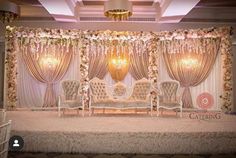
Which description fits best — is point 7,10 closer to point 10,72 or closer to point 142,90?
point 10,72

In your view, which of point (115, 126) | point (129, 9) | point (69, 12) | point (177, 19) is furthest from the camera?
point (177, 19)

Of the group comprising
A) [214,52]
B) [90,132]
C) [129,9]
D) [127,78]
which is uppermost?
[129,9]

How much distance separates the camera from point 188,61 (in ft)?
38.0

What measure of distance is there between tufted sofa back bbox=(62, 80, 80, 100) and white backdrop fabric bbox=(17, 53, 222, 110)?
6.72ft

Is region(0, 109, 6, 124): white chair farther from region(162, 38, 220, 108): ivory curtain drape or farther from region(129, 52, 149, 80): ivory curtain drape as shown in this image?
region(162, 38, 220, 108): ivory curtain drape

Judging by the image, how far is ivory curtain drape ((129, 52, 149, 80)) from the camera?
11.6 metres

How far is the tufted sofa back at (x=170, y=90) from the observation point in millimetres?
9461

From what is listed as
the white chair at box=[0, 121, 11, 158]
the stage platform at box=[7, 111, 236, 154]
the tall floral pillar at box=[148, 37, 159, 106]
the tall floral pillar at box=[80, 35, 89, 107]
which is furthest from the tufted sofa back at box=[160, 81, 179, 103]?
the white chair at box=[0, 121, 11, 158]

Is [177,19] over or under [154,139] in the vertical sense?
over

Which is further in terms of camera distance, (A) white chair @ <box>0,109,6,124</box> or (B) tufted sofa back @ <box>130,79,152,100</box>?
(B) tufted sofa back @ <box>130,79,152,100</box>

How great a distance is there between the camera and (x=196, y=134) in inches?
237

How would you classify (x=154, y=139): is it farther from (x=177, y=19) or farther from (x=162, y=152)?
(x=177, y=19)

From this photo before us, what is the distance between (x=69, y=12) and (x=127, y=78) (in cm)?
352

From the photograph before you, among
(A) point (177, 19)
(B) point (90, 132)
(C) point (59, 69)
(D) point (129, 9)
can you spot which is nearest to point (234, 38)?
(A) point (177, 19)
